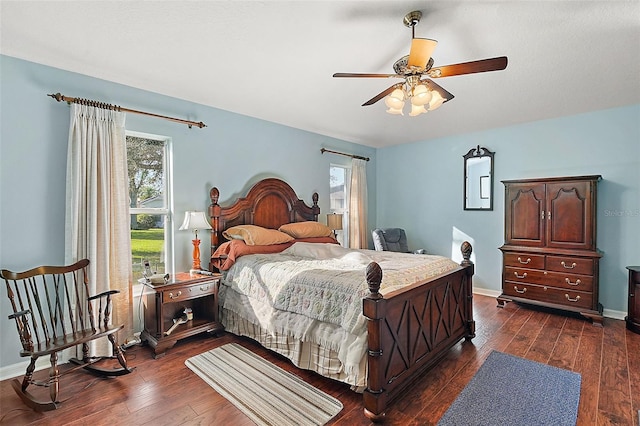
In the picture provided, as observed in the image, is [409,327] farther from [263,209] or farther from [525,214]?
[525,214]

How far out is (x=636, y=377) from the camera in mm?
2553

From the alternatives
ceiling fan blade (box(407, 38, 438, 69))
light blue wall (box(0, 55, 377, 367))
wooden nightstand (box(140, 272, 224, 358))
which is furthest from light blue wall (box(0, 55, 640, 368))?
ceiling fan blade (box(407, 38, 438, 69))

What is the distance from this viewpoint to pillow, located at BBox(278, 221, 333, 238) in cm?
426

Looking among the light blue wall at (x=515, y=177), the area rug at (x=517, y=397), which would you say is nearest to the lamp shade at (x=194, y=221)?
the area rug at (x=517, y=397)

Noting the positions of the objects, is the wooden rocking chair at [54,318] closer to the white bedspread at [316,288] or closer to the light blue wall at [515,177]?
the white bedspread at [316,288]

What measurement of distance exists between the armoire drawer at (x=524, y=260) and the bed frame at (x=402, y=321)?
151 centimetres

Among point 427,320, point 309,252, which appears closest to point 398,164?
point 309,252

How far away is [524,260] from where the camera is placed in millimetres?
4273

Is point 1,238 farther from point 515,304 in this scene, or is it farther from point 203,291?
point 515,304

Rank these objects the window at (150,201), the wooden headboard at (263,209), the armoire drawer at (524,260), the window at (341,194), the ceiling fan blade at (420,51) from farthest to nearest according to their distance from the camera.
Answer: the window at (341,194)
the armoire drawer at (524,260)
the wooden headboard at (263,209)
the window at (150,201)
the ceiling fan blade at (420,51)

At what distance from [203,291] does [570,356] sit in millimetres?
3546

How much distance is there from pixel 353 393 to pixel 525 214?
344 cm

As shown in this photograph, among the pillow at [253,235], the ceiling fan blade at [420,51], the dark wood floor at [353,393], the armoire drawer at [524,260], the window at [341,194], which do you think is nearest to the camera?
the ceiling fan blade at [420,51]

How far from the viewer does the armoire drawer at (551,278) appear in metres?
3.85
